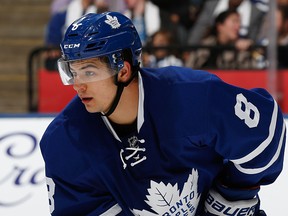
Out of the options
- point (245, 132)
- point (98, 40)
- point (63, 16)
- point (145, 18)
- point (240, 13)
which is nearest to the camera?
point (98, 40)

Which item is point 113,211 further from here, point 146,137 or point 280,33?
point 280,33

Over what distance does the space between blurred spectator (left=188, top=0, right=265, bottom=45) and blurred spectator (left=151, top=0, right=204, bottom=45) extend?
4cm

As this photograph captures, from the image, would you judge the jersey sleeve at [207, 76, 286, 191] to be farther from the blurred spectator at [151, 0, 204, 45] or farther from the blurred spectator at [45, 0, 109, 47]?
the blurred spectator at [45, 0, 109, 47]

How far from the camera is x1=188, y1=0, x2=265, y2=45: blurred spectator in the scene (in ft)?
16.5

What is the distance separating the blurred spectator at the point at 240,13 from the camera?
5.04 m

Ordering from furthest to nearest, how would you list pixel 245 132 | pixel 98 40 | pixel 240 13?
pixel 240 13
pixel 245 132
pixel 98 40

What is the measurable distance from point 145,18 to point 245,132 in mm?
2879

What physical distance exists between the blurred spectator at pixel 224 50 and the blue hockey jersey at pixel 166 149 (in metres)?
2.44

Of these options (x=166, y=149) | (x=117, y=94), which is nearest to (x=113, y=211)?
(x=166, y=149)

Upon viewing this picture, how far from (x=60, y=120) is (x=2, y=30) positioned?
14.6 ft

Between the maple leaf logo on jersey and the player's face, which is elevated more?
the player's face

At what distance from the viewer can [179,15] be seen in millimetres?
5293

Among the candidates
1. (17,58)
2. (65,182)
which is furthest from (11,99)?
(65,182)

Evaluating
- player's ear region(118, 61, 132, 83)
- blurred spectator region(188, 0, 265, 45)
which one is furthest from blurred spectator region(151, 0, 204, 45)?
player's ear region(118, 61, 132, 83)
